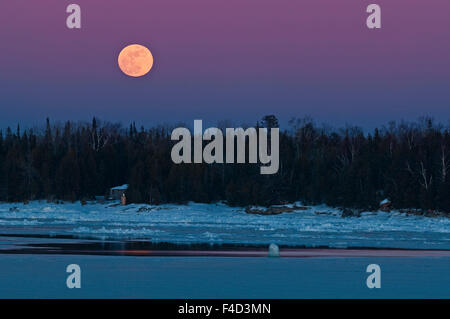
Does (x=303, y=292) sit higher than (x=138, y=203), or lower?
higher

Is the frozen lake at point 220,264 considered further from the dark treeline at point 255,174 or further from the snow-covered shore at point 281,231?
the dark treeline at point 255,174

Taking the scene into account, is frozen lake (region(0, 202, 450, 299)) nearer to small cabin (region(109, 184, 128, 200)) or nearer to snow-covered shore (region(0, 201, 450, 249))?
snow-covered shore (region(0, 201, 450, 249))

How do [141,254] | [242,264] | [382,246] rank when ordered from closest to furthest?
[242,264], [141,254], [382,246]

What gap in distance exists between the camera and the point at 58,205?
100 metres

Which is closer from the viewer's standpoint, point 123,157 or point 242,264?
point 242,264

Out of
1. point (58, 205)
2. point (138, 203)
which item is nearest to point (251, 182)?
point (138, 203)

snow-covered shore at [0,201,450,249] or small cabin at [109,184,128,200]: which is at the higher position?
snow-covered shore at [0,201,450,249]

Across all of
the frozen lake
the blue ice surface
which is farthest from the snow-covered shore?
the blue ice surface

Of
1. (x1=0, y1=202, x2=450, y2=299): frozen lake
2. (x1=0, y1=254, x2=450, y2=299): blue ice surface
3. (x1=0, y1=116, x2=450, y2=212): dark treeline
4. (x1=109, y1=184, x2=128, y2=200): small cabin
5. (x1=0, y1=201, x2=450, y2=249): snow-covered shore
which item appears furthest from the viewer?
(x1=109, y1=184, x2=128, y2=200): small cabin

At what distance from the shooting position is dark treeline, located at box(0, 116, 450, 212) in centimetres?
8219

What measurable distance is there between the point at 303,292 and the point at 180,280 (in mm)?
4136

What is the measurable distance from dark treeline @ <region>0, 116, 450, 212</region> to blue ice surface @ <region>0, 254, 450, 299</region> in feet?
160

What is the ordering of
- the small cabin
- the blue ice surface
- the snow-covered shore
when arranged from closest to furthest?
the blue ice surface → the snow-covered shore → the small cabin
